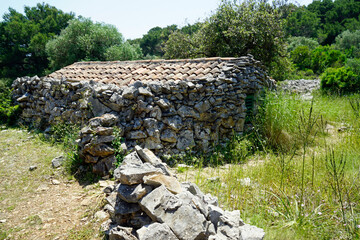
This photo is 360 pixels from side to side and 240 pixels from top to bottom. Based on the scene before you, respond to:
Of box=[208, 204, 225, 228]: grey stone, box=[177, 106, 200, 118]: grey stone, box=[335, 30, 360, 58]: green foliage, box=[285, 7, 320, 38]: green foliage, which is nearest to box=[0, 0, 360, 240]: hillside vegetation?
box=[208, 204, 225, 228]: grey stone

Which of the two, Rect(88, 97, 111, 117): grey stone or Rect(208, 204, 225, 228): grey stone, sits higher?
Rect(88, 97, 111, 117): grey stone

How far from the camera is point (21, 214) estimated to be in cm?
378

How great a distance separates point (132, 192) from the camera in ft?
9.57

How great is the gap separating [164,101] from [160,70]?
1717 millimetres

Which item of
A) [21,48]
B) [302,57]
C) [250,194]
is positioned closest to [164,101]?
[250,194]

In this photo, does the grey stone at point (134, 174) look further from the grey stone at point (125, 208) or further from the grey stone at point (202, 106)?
the grey stone at point (202, 106)

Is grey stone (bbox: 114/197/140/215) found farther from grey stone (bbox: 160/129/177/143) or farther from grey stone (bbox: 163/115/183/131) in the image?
grey stone (bbox: 163/115/183/131)

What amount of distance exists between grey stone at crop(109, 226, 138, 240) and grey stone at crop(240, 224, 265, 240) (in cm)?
123

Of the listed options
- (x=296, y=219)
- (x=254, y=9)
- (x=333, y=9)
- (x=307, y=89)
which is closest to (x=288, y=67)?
(x=307, y=89)

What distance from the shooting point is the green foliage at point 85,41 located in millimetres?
13727

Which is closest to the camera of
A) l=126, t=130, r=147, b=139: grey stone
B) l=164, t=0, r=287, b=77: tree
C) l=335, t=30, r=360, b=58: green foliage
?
l=126, t=130, r=147, b=139: grey stone

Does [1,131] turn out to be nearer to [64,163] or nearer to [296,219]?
[64,163]

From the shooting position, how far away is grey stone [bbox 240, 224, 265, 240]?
2.47 meters

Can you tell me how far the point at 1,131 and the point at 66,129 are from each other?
10.8 ft
